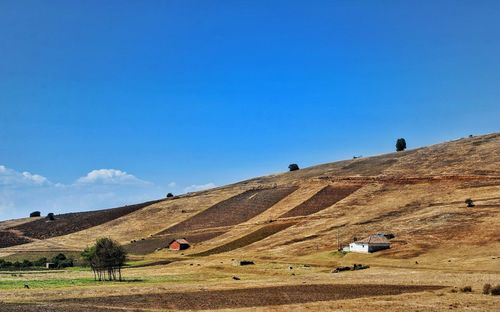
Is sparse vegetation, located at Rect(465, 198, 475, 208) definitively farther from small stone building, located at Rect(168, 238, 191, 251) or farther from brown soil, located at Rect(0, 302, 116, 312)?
brown soil, located at Rect(0, 302, 116, 312)

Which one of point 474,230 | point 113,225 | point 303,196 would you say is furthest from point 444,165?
point 113,225

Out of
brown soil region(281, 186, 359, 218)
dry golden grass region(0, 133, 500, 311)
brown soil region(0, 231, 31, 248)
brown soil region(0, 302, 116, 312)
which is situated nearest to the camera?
brown soil region(0, 302, 116, 312)

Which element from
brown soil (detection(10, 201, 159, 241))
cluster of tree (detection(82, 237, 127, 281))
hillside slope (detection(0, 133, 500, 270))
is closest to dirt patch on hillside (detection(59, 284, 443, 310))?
hillside slope (detection(0, 133, 500, 270))

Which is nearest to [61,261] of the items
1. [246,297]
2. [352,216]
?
[352,216]

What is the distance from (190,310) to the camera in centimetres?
4097

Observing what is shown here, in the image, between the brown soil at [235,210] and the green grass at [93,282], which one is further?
the brown soil at [235,210]

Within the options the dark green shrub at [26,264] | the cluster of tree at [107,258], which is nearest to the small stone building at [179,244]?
the dark green shrub at [26,264]

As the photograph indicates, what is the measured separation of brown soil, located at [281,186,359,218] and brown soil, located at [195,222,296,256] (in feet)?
A: 31.8

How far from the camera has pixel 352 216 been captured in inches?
Answer: 5049

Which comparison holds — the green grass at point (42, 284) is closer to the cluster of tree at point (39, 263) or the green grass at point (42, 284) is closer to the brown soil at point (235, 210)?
the cluster of tree at point (39, 263)

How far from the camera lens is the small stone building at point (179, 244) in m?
131

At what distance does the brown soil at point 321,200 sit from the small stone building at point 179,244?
2789cm

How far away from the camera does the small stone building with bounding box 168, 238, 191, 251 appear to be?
5162 inches

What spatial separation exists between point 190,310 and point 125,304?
23.5 ft
